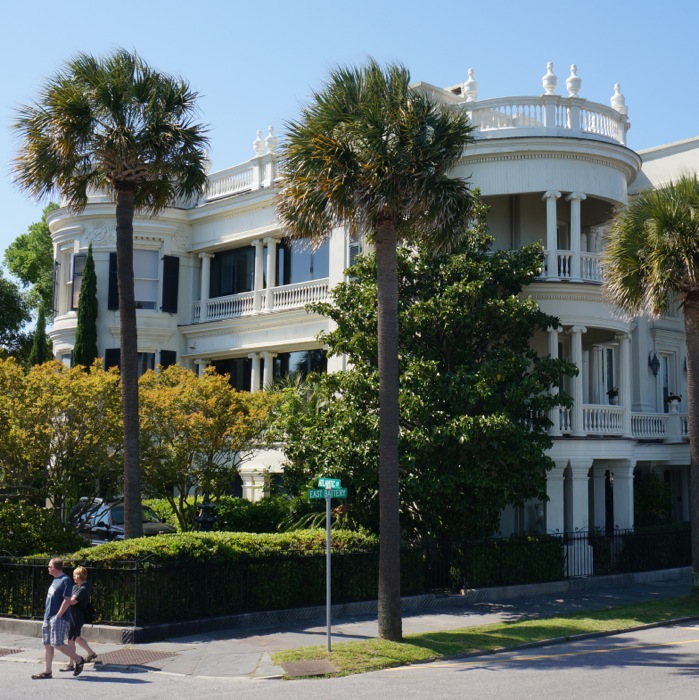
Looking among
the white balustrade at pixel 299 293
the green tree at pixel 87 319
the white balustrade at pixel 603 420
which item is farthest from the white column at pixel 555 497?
the green tree at pixel 87 319

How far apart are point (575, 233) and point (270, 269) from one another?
10075 millimetres

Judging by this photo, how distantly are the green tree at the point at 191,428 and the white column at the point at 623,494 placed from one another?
30.8 feet

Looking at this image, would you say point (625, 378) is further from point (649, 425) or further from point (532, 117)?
point (532, 117)

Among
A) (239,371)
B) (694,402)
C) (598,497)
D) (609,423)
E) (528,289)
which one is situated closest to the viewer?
(694,402)

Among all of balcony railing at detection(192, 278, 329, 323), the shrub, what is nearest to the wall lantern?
balcony railing at detection(192, 278, 329, 323)

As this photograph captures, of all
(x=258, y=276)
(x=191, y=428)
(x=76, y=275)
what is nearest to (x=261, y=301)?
(x=258, y=276)

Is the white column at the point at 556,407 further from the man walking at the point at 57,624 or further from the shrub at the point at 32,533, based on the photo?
the man walking at the point at 57,624

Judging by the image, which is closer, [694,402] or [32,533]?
[32,533]

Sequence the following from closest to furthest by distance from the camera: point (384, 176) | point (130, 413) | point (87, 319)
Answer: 1. point (384, 176)
2. point (130, 413)
3. point (87, 319)

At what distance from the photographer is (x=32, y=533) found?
754 inches

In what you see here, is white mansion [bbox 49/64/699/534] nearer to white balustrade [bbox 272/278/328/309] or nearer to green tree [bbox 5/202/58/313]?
white balustrade [bbox 272/278/328/309]

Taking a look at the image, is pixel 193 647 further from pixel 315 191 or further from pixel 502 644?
pixel 315 191

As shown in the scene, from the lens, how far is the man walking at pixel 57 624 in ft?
43.5

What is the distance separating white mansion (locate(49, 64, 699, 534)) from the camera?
24.2 metres
